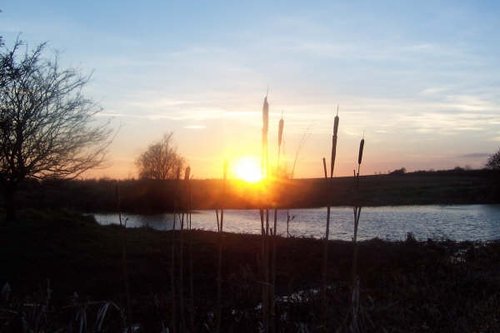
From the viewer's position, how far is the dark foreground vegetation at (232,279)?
5211mm

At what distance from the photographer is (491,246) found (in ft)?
53.8

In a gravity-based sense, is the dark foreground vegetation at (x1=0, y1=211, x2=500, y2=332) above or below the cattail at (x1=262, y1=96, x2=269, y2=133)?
below

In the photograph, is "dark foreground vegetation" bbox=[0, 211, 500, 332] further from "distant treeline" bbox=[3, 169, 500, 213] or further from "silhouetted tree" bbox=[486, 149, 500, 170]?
"silhouetted tree" bbox=[486, 149, 500, 170]

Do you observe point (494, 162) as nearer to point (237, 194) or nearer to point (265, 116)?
point (237, 194)

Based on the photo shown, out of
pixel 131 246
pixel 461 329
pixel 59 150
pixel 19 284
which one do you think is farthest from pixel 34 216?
pixel 461 329

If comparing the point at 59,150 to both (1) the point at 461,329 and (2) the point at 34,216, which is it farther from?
(1) the point at 461,329

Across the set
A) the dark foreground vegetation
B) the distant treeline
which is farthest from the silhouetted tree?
the dark foreground vegetation

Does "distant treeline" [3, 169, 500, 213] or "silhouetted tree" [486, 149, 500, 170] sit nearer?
"distant treeline" [3, 169, 500, 213]

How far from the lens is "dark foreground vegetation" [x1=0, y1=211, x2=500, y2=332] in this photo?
17.1ft

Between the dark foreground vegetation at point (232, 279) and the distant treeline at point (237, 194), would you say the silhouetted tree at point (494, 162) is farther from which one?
the dark foreground vegetation at point (232, 279)

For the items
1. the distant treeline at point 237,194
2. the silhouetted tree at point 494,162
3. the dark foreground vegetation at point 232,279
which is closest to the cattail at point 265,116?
the dark foreground vegetation at point 232,279

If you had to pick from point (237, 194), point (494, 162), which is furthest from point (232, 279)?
point (494, 162)

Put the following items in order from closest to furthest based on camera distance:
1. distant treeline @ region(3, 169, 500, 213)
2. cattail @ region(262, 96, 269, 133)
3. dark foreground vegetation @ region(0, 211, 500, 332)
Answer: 1. cattail @ region(262, 96, 269, 133)
2. dark foreground vegetation @ region(0, 211, 500, 332)
3. distant treeline @ region(3, 169, 500, 213)

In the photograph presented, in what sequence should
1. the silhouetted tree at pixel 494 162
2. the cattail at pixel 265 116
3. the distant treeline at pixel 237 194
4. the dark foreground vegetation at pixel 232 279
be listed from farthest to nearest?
the silhouetted tree at pixel 494 162, the distant treeline at pixel 237 194, the dark foreground vegetation at pixel 232 279, the cattail at pixel 265 116
